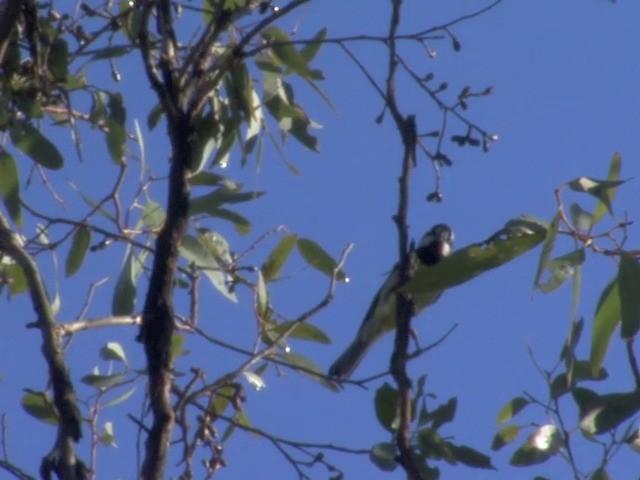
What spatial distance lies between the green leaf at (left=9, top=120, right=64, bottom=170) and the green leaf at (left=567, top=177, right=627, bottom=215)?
33.9 inches

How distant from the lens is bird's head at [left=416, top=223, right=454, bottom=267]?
4.62 metres

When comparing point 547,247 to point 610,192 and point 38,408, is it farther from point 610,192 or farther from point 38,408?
point 38,408

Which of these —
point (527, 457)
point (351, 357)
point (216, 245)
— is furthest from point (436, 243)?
point (527, 457)

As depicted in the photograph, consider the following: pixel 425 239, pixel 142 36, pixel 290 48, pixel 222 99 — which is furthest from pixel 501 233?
pixel 425 239

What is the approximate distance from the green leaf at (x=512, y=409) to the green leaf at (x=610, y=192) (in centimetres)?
32

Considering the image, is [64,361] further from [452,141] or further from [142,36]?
[452,141]

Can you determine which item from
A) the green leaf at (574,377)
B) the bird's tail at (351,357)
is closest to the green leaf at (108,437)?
the green leaf at (574,377)

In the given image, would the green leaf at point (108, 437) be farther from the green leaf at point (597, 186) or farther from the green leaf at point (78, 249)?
the green leaf at point (597, 186)

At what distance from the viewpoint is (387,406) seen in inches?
64.1

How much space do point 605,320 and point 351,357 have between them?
2.74 meters

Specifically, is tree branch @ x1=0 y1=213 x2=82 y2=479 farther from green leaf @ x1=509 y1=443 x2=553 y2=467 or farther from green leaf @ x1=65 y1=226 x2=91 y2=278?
green leaf @ x1=509 y1=443 x2=553 y2=467

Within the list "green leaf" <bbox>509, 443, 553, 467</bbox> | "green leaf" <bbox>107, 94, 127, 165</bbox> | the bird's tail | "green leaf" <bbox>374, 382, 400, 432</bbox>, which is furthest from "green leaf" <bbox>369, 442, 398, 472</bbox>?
the bird's tail

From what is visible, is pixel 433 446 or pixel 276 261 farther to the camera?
pixel 276 261

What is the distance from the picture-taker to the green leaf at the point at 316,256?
7.08ft
